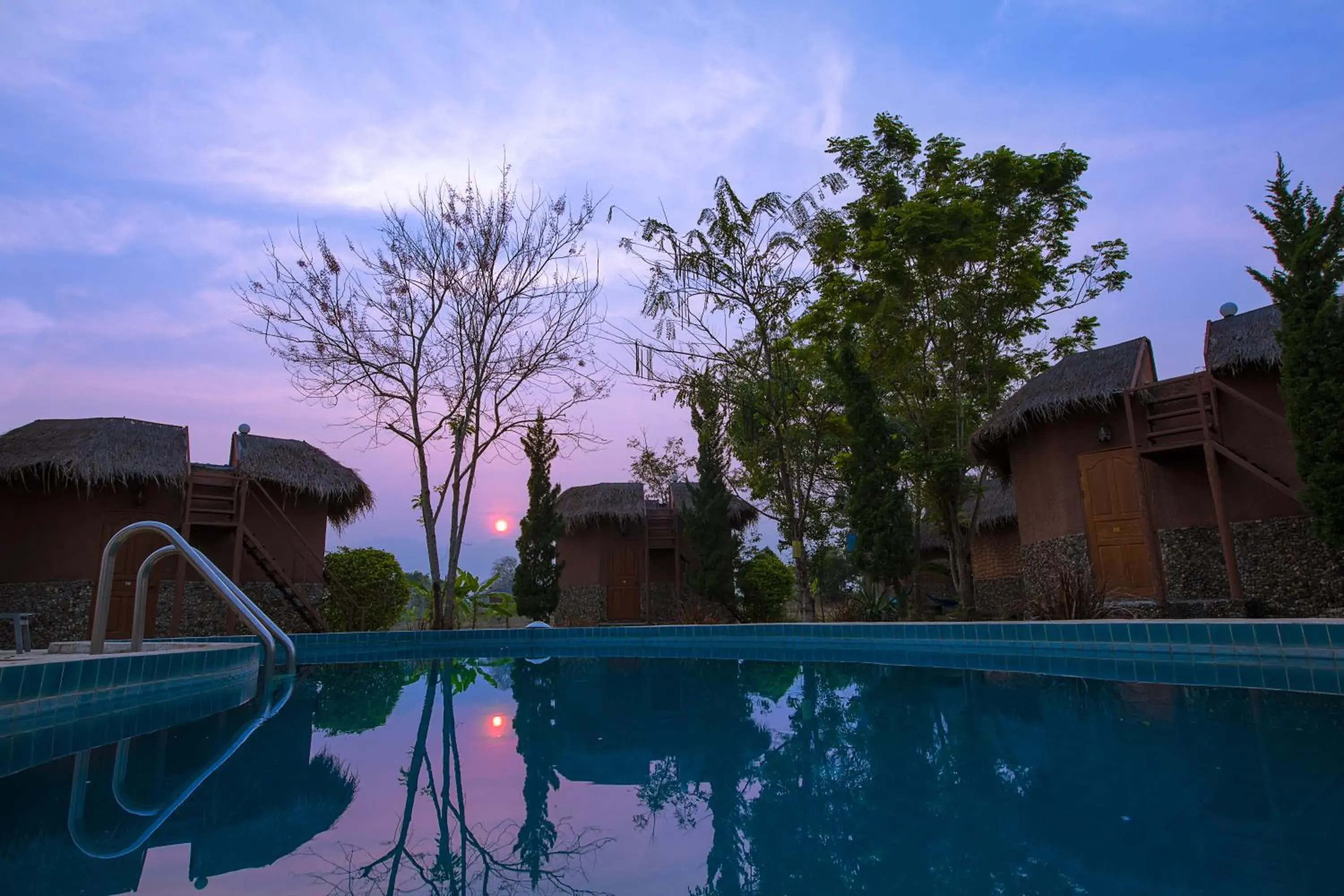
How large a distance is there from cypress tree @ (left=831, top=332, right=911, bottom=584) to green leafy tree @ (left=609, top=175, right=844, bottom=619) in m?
1.57

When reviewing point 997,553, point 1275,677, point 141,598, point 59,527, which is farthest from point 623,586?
point 1275,677

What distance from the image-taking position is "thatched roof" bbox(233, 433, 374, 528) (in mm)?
13828

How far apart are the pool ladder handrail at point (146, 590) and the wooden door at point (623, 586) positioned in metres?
12.2

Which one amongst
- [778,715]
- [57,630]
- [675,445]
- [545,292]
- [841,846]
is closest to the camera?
[841,846]

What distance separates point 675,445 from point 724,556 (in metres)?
6.28

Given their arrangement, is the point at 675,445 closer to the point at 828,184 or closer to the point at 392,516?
the point at 392,516

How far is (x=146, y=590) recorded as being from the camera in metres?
5.51

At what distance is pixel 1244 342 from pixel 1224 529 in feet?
8.55

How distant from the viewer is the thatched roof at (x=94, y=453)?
11.9 m

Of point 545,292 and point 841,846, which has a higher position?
point 545,292

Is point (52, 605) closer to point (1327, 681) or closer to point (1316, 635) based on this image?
point (1327, 681)

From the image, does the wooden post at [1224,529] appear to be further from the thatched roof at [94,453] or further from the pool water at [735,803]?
the thatched roof at [94,453]

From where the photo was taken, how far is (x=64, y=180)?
9500 mm

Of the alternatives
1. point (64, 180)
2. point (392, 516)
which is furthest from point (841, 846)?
point (392, 516)
